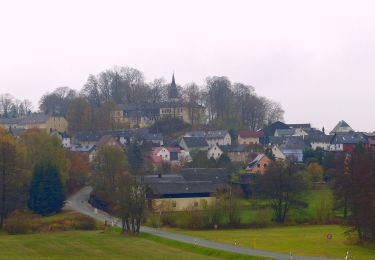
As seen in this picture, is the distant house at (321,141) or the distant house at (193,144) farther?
the distant house at (321,141)

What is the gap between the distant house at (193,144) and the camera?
130 m

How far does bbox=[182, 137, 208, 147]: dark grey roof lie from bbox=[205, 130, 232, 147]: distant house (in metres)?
3.88

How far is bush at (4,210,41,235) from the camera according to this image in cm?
6538

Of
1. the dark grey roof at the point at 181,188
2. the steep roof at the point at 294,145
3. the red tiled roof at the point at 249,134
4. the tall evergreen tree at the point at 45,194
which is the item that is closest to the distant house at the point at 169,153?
the steep roof at the point at 294,145

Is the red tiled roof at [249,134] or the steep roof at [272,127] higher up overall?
the steep roof at [272,127]

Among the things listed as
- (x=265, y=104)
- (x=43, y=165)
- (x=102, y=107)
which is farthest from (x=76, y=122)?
(x=43, y=165)

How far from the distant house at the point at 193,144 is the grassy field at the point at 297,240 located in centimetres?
6455

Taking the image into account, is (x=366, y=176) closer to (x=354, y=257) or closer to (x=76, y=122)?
(x=354, y=257)

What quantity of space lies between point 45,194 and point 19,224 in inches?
459

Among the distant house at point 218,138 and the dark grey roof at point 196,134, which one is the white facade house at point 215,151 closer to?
the distant house at point 218,138

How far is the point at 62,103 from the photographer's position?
167125mm

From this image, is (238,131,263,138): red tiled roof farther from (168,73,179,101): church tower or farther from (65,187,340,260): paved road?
Result: (65,187,340,260): paved road

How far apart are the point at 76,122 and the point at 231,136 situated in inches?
1014

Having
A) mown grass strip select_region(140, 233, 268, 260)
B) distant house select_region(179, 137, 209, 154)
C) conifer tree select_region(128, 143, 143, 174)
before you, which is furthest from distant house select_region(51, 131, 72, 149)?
mown grass strip select_region(140, 233, 268, 260)
